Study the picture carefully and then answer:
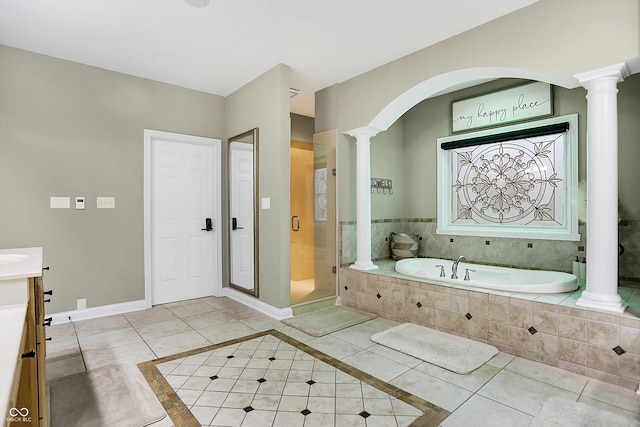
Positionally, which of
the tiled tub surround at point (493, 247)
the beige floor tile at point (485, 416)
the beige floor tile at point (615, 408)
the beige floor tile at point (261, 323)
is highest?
the tiled tub surround at point (493, 247)

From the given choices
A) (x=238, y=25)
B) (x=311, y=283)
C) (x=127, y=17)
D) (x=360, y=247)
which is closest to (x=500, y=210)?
(x=360, y=247)

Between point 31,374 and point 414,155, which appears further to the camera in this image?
point 414,155

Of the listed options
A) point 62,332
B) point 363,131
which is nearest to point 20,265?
point 62,332

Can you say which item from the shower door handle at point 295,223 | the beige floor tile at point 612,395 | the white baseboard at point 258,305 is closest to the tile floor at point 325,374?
the beige floor tile at point 612,395

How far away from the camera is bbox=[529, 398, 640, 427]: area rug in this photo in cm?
185

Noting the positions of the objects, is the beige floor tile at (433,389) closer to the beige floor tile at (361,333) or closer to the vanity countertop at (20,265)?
the beige floor tile at (361,333)

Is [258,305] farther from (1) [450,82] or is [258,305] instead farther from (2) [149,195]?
(1) [450,82]

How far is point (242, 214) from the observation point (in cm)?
438

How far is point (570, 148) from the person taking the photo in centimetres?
349

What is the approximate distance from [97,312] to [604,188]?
4.70 meters

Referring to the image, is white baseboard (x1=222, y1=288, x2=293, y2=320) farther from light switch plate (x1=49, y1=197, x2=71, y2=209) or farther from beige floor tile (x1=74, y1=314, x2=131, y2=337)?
light switch plate (x1=49, y1=197, x2=71, y2=209)

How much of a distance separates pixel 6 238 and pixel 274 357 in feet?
9.05

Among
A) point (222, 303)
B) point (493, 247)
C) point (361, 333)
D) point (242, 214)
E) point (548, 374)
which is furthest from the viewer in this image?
point (242, 214)

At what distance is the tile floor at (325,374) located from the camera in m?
1.97
